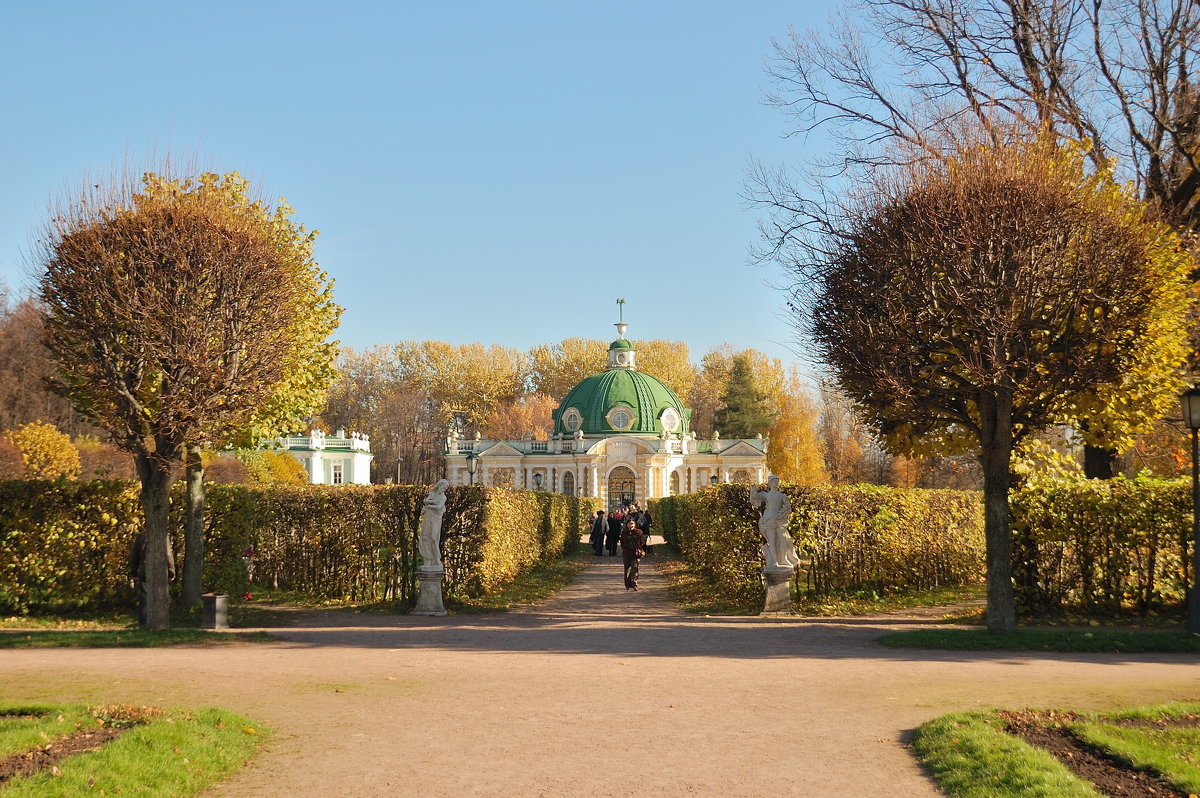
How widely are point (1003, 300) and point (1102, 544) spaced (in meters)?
4.36

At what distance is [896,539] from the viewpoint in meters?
18.5

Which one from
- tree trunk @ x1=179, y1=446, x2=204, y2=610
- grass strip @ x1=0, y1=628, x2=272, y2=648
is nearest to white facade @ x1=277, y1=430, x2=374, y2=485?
tree trunk @ x1=179, y1=446, x2=204, y2=610

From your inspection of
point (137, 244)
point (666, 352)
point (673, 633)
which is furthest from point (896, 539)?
point (666, 352)

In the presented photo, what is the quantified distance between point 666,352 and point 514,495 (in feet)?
258

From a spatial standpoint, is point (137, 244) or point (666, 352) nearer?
point (137, 244)

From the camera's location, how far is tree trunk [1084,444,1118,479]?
18.3 metres

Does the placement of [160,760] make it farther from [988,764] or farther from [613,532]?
[613,532]

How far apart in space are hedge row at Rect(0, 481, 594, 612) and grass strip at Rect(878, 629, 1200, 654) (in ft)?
26.7

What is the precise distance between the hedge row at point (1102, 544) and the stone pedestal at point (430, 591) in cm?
871

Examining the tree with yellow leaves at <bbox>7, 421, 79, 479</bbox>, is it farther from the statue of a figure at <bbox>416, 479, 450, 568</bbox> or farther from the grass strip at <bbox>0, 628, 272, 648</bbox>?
the grass strip at <bbox>0, 628, 272, 648</bbox>

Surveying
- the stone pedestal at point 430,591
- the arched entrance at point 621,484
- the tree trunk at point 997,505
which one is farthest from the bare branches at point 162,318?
the arched entrance at point 621,484

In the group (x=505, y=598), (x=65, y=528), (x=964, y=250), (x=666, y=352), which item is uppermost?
(x=666, y=352)

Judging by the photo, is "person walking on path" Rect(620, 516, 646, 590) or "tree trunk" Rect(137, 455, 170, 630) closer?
"tree trunk" Rect(137, 455, 170, 630)

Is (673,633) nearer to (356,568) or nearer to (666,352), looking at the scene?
(356,568)
